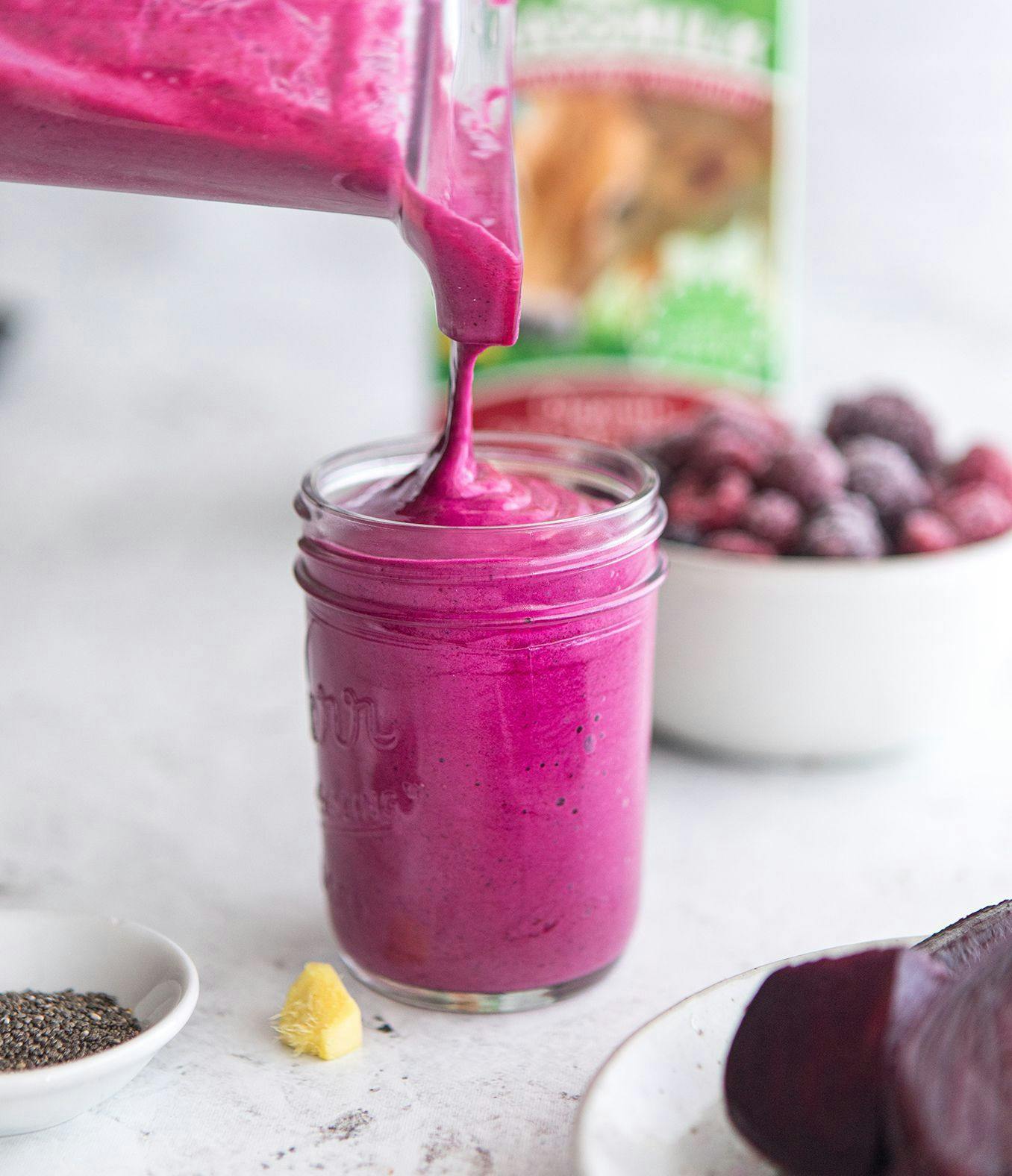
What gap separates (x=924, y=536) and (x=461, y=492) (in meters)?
0.45

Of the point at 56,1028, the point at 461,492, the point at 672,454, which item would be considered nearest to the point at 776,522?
the point at 672,454

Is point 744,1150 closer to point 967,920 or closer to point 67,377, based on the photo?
point 967,920

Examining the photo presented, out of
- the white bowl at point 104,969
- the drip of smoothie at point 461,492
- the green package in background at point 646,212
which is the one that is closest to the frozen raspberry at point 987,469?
the green package in background at point 646,212

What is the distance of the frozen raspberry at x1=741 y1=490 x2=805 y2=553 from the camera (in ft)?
3.53

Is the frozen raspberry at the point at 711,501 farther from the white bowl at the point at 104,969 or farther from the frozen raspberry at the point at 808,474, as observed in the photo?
the white bowl at the point at 104,969

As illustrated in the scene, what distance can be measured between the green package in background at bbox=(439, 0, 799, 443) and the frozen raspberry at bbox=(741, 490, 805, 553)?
1.20 ft

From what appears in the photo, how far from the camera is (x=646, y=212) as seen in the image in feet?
4.84

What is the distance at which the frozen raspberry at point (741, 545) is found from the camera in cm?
107

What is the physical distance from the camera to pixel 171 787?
1095 millimetres

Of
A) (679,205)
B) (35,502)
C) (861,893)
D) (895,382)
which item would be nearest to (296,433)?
(35,502)

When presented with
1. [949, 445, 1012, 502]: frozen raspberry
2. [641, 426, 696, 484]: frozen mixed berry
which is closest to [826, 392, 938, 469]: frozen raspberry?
[949, 445, 1012, 502]: frozen raspberry

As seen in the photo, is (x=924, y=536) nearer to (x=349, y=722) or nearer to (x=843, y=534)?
(x=843, y=534)

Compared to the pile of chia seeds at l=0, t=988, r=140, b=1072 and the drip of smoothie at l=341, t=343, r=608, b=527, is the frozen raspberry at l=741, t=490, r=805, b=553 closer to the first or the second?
the drip of smoothie at l=341, t=343, r=608, b=527

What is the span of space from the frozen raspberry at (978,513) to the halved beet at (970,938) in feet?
1.49
